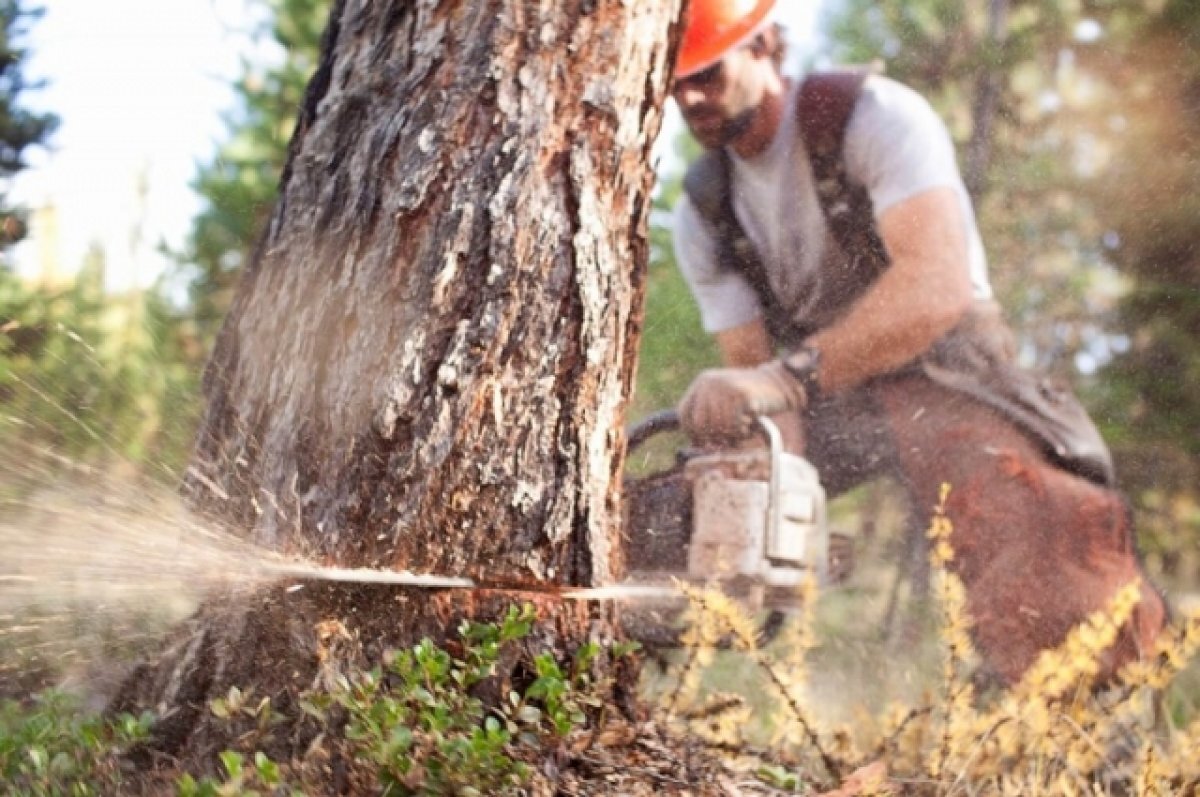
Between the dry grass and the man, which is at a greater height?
the man

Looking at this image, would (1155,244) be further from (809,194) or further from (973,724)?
(973,724)

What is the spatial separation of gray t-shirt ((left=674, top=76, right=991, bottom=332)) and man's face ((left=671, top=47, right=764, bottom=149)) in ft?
0.25

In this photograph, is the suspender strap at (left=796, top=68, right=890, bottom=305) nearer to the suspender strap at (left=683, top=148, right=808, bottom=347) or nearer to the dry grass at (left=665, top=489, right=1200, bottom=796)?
the suspender strap at (left=683, top=148, right=808, bottom=347)

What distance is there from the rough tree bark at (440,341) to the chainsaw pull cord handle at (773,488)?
88 centimetres

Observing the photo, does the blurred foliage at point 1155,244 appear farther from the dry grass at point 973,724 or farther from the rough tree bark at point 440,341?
the rough tree bark at point 440,341

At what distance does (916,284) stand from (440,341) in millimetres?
1309

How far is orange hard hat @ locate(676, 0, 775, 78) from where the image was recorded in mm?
2725

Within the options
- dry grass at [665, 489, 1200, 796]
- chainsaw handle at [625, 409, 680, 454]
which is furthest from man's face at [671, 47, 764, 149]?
dry grass at [665, 489, 1200, 796]

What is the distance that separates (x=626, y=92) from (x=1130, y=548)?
1562 mm

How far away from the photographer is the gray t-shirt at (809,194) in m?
2.67

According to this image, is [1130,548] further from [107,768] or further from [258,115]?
[258,115]

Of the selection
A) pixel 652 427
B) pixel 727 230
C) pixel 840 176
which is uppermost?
pixel 840 176

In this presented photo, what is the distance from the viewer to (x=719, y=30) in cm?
274

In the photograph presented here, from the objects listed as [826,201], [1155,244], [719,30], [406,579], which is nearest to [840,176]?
[826,201]
